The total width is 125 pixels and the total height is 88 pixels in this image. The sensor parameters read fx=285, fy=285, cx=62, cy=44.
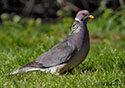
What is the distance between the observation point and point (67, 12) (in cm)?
932

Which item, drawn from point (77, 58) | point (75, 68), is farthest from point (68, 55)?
point (75, 68)

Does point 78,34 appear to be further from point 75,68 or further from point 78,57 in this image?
point 75,68

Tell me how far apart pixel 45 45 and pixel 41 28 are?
107 inches

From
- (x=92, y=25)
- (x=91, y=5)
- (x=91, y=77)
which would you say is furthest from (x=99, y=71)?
(x=91, y=5)

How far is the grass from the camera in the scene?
11.9 ft

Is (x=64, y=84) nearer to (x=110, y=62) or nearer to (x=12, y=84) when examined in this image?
(x=12, y=84)

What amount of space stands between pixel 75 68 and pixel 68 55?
579 mm

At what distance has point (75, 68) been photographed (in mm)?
→ 4613

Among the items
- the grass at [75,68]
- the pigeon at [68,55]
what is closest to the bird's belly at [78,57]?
the pigeon at [68,55]

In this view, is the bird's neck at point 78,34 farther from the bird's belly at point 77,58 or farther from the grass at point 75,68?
the grass at point 75,68

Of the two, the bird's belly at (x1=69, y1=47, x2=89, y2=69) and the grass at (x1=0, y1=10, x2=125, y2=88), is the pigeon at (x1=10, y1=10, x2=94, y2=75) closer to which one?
the bird's belly at (x1=69, y1=47, x2=89, y2=69)

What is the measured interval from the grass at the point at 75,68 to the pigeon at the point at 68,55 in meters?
0.11

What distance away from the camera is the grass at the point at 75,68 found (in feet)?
Answer: 11.9

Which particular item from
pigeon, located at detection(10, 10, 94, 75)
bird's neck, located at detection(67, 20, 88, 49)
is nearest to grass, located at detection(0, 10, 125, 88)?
pigeon, located at detection(10, 10, 94, 75)
